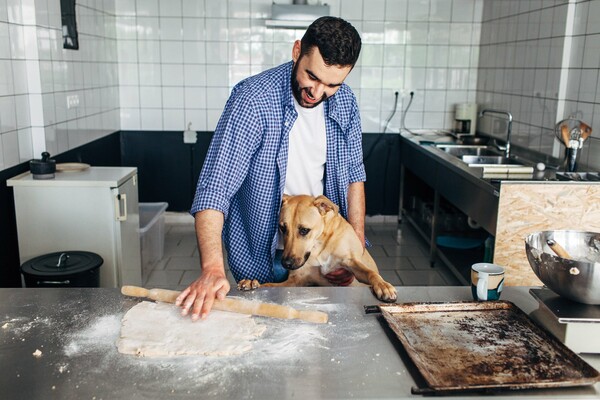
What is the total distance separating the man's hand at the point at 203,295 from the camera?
1.47 metres

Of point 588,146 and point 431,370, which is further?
point 588,146

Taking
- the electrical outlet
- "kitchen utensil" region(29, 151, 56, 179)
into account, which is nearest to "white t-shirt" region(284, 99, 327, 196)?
"kitchen utensil" region(29, 151, 56, 179)

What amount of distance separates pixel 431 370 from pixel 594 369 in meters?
0.35

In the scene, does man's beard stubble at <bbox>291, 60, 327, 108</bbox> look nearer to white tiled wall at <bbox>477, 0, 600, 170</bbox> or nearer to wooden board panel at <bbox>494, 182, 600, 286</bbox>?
wooden board panel at <bbox>494, 182, 600, 286</bbox>

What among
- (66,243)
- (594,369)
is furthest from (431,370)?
(66,243)

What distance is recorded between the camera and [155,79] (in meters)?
5.35

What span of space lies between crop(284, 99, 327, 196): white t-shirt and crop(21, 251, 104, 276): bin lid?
1.26 m

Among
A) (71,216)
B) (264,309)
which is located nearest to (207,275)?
(264,309)

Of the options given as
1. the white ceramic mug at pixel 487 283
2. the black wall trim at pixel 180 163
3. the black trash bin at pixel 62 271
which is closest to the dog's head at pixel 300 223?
the white ceramic mug at pixel 487 283

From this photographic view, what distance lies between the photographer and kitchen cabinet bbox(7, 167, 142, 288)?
3.08 meters

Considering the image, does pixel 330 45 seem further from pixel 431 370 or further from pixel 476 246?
pixel 476 246

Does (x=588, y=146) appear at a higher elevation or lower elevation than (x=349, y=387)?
higher

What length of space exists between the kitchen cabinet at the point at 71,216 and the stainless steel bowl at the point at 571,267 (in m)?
2.36

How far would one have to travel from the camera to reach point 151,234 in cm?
434
